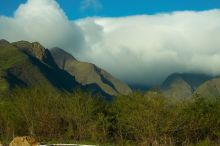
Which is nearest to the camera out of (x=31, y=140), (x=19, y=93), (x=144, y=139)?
(x=31, y=140)

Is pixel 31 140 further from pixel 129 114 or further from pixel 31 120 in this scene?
pixel 31 120

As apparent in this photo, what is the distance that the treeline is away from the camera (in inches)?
3484

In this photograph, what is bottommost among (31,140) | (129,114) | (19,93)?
(31,140)

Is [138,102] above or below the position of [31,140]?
above

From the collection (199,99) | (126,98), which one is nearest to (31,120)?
(126,98)

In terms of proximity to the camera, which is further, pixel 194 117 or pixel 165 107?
pixel 194 117

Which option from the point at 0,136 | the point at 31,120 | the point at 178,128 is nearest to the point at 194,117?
the point at 178,128

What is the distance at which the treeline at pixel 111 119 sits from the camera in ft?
290

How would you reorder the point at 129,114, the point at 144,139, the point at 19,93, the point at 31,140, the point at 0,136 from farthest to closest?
the point at 19,93 → the point at 0,136 → the point at 129,114 → the point at 144,139 → the point at 31,140

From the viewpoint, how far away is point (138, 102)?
96.8 m

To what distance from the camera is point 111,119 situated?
108m

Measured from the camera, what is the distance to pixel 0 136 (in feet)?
349

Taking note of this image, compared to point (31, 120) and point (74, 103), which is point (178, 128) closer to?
point (74, 103)

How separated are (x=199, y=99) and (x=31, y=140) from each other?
169 ft
